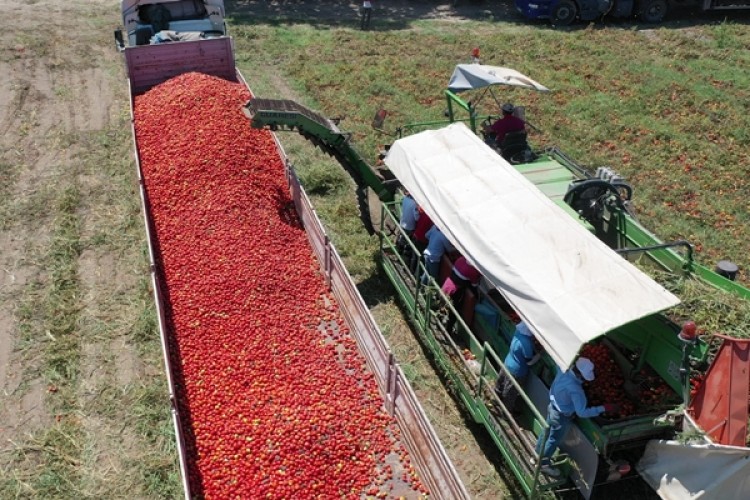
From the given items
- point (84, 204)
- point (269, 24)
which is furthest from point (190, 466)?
point (269, 24)

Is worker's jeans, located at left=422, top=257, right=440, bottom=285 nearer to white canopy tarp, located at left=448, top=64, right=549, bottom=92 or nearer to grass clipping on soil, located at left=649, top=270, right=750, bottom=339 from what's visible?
grass clipping on soil, located at left=649, top=270, right=750, bottom=339

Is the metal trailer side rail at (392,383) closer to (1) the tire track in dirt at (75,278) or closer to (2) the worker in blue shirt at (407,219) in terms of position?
(2) the worker in blue shirt at (407,219)

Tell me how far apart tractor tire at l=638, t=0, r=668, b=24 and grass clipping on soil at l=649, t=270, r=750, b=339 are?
67.5 feet

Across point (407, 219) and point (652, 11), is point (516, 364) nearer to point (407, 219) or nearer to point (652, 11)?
point (407, 219)

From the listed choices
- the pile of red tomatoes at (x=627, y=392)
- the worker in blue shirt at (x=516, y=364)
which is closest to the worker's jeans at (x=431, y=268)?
the worker in blue shirt at (x=516, y=364)

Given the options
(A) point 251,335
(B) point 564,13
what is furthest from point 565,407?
(B) point 564,13

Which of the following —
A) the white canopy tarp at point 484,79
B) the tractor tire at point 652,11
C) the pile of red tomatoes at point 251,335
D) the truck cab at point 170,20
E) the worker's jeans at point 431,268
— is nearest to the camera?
the pile of red tomatoes at point 251,335

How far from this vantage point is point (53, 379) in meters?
8.63

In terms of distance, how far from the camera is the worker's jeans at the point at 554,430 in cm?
655

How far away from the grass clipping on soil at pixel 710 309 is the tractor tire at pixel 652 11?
2058 centimetres

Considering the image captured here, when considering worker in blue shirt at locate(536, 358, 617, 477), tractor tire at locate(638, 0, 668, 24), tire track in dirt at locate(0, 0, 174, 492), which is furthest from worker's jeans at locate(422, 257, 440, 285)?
tractor tire at locate(638, 0, 668, 24)

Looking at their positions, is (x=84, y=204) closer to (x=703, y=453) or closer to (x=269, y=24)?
(x=703, y=453)

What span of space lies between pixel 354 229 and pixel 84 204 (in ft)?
17.4

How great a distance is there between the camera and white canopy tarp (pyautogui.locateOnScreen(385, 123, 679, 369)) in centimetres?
614
